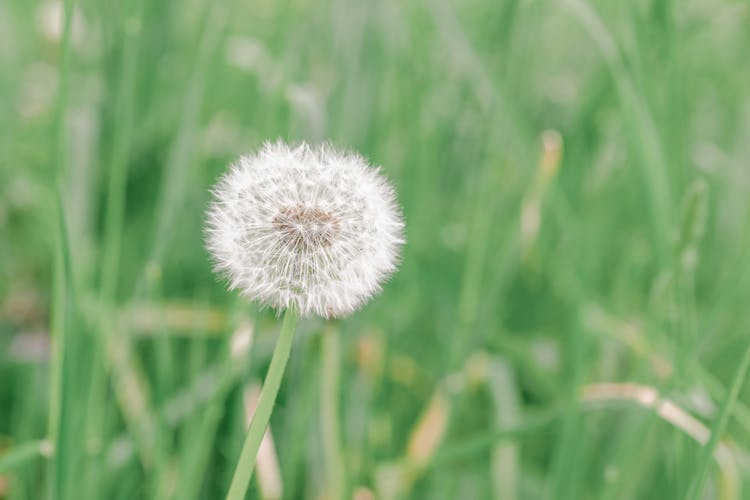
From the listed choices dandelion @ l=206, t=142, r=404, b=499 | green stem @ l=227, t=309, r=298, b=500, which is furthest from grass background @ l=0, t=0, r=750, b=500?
green stem @ l=227, t=309, r=298, b=500

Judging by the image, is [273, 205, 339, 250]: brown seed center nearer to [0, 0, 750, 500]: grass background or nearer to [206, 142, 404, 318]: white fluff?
[206, 142, 404, 318]: white fluff

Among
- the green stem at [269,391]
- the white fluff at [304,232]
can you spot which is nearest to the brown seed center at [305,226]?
the white fluff at [304,232]

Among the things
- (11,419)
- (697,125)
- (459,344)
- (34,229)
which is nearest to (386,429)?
(459,344)

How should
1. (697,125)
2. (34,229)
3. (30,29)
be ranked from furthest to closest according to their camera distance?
1. (30,29)
2. (697,125)
3. (34,229)

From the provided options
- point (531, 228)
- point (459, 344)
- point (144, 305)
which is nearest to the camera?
point (459, 344)

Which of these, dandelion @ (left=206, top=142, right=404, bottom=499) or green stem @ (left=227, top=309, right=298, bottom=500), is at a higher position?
dandelion @ (left=206, top=142, right=404, bottom=499)

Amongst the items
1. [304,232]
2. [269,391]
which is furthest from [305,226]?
[269,391]

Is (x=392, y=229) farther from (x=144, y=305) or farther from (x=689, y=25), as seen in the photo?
(x=689, y=25)

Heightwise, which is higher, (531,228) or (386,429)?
(531,228)
